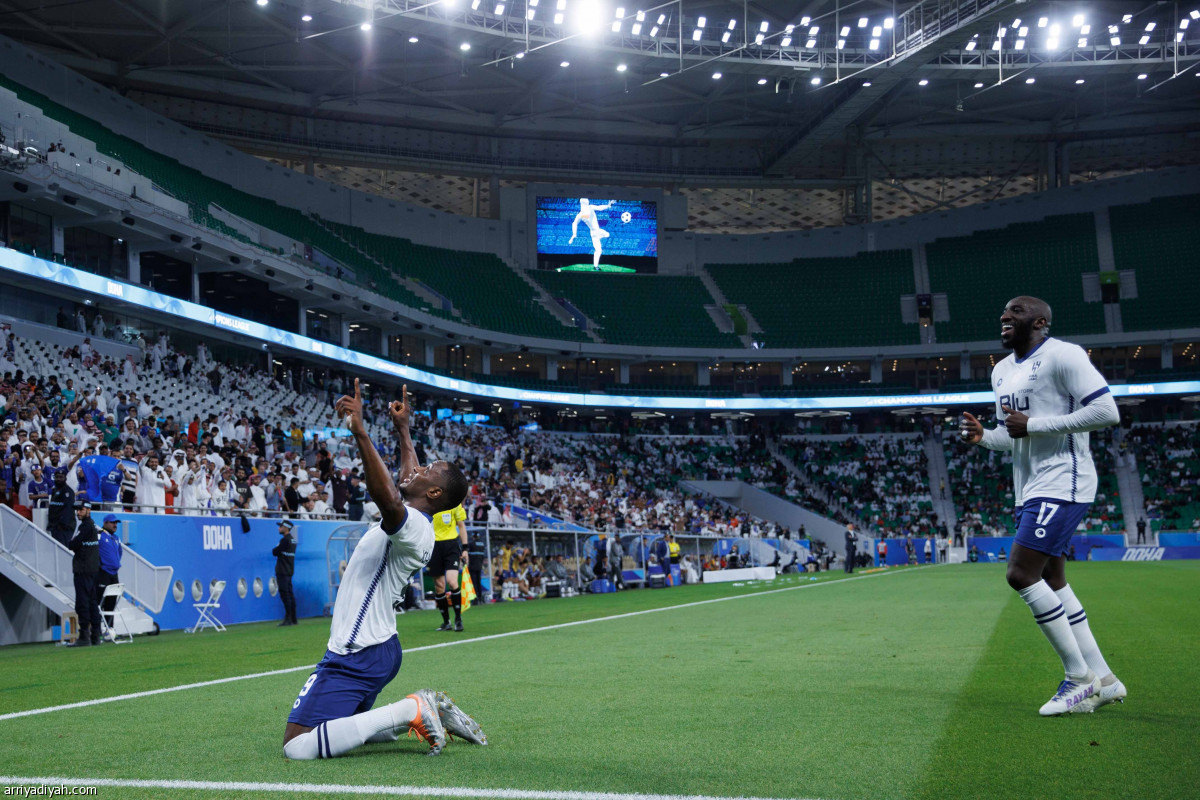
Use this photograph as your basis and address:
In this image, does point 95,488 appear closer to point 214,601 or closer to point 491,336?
point 214,601

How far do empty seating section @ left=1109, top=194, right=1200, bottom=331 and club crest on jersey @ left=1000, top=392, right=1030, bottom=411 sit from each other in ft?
198

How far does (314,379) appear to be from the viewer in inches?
1773

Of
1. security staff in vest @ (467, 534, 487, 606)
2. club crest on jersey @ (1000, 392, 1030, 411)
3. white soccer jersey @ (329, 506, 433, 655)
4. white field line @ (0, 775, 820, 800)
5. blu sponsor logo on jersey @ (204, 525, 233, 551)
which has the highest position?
club crest on jersey @ (1000, 392, 1030, 411)

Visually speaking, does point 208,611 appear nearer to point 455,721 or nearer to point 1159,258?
point 455,721

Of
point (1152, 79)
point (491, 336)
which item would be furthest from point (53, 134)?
point (1152, 79)

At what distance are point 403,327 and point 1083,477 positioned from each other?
48.0 metres

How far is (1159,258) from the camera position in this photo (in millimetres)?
62469

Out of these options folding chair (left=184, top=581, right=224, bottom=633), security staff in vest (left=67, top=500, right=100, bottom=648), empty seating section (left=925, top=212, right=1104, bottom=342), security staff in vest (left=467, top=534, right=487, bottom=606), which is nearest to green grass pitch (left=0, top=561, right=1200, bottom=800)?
security staff in vest (left=67, top=500, right=100, bottom=648)

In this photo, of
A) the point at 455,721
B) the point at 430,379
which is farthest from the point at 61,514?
the point at 430,379

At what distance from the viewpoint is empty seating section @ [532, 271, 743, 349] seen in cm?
6275

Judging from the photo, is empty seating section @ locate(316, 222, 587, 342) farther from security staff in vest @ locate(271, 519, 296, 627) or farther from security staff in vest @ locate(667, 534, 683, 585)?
security staff in vest @ locate(271, 519, 296, 627)

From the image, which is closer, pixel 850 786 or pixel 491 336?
pixel 850 786

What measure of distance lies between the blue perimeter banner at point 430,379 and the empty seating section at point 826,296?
4.03 m

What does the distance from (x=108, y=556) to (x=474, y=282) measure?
46.1 metres
